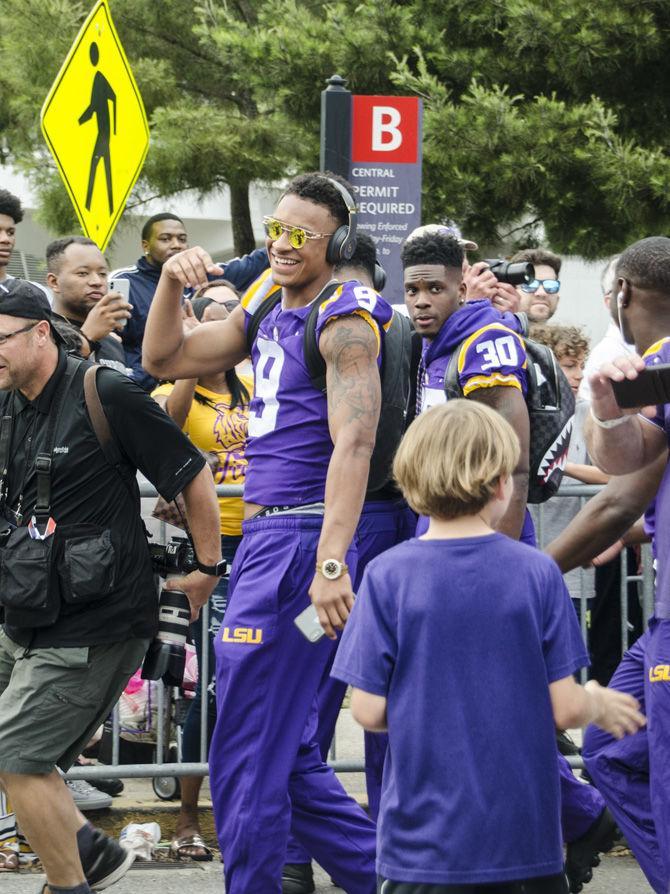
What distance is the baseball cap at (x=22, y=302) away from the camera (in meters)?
4.95

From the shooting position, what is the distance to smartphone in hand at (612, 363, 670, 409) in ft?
12.7

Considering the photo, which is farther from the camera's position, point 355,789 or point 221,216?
point 221,216

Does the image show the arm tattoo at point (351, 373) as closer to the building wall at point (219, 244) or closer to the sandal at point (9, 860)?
the sandal at point (9, 860)

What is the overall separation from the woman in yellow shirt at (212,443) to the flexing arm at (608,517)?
229cm

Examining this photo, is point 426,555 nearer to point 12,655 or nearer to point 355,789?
point 12,655

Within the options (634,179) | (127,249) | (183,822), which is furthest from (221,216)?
(183,822)

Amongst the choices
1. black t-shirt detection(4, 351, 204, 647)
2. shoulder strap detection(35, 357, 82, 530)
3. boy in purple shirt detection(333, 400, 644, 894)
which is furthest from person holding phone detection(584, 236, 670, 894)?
shoulder strap detection(35, 357, 82, 530)

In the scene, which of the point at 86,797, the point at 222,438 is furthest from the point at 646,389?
the point at 86,797

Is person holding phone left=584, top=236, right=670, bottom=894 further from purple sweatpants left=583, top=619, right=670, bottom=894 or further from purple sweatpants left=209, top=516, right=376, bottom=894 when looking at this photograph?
purple sweatpants left=209, top=516, right=376, bottom=894

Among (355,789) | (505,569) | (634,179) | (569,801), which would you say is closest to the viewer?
(505,569)

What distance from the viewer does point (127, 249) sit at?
94.0ft

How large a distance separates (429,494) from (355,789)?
4193 mm

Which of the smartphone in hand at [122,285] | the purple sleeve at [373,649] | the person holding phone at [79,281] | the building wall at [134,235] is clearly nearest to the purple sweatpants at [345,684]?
the purple sleeve at [373,649]

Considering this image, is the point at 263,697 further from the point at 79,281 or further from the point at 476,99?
the point at 476,99
